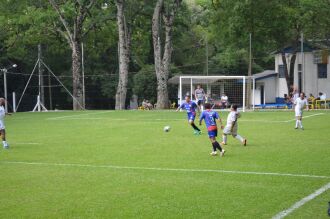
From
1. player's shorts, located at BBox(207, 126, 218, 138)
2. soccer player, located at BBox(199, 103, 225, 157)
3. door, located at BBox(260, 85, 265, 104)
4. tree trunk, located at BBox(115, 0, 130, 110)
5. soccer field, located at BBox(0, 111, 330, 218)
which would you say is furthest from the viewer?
door, located at BBox(260, 85, 265, 104)

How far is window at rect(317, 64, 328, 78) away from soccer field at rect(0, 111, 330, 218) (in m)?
31.9

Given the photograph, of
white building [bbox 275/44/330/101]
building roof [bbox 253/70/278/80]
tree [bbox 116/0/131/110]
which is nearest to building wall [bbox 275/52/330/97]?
white building [bbox 275/44/330/101]

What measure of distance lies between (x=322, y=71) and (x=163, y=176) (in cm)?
4262

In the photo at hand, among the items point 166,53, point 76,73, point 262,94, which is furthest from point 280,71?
point 76,73

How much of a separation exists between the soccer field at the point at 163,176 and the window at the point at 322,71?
1254 inches

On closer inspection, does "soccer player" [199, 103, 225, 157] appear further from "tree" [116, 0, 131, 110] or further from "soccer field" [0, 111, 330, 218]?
"tree" [116, 0, 131, 110]

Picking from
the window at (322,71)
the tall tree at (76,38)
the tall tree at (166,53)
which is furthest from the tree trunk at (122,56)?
the window at (322,71)

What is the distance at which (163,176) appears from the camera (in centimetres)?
1234

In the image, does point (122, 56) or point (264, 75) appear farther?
point (264, 75)

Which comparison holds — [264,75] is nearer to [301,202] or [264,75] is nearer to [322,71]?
[322,71]

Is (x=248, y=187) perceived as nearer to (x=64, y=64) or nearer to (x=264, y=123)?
(x=264, y=123)

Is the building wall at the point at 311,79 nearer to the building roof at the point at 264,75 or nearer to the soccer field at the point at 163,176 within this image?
the building roof at the point at 264,75

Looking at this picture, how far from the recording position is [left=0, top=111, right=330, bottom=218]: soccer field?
916cm

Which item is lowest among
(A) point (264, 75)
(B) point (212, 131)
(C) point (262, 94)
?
(B) point (212, 131)
